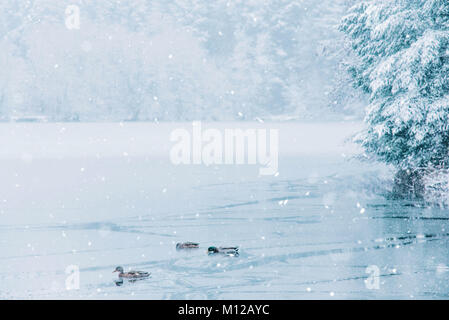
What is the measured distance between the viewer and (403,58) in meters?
21.6

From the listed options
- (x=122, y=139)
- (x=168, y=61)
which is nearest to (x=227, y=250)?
(x=122, y=139)

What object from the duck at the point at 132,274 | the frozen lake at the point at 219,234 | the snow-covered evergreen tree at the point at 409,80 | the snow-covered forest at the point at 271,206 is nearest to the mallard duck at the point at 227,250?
the snow-covered forest at the point at 271,206

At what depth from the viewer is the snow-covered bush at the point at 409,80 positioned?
2164 centimetres

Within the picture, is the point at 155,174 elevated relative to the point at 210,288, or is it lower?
elevated

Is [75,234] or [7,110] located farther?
[7,110]

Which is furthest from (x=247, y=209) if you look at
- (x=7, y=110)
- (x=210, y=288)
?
(x=7, y=110)

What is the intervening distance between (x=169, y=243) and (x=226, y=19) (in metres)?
95.2

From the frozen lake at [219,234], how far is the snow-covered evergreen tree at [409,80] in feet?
5.04

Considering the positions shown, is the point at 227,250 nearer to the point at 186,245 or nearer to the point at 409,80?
the point at 186,245

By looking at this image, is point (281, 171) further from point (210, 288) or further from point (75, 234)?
Answer: point (210, 288)

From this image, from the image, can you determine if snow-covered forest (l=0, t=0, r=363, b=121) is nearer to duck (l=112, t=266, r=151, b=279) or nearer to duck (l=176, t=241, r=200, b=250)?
duck (l=176, t=241, r=200, b=250)

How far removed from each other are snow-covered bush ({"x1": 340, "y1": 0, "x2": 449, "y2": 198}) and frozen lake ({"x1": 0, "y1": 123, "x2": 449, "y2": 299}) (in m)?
1.56

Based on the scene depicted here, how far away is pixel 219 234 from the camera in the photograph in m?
16.1
